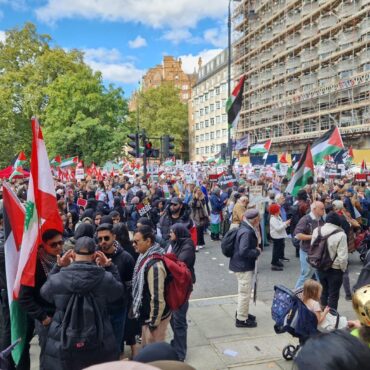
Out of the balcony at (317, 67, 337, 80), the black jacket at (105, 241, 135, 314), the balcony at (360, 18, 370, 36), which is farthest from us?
the balcony at (317, 67, 337, 80)

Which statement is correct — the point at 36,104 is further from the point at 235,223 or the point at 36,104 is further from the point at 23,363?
the point at 23,363

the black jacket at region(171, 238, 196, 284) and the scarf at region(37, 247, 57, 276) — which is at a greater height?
the scarf at region(37, 247, 57, 276)

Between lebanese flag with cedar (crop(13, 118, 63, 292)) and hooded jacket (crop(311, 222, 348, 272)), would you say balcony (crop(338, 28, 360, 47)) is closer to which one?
hooded jacket (crop(311, 222, 348, 272))

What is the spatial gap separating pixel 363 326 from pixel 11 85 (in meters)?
34.6

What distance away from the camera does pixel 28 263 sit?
3250mm

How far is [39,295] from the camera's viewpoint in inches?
135

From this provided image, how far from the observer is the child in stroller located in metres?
3.70

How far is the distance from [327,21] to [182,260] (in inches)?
1517

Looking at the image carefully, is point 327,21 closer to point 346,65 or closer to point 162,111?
point 346,65

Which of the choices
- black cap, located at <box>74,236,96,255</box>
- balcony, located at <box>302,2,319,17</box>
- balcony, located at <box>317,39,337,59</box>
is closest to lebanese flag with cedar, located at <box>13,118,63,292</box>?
black cap, located at <box>74,236,96,255</box>

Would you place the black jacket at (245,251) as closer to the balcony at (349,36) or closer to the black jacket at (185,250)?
the black jacket at (185,250)

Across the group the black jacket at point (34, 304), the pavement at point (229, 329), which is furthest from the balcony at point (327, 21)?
the black jacket at point (34, 304)

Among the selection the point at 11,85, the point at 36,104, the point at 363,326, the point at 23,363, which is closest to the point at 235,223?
the point at 23,363

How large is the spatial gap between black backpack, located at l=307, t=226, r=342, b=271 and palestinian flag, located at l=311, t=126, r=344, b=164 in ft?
25.6
